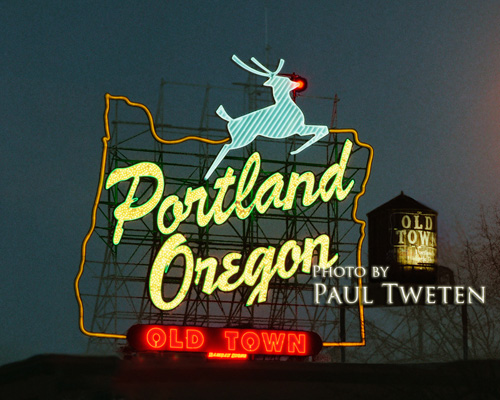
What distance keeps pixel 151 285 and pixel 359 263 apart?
5926 mm

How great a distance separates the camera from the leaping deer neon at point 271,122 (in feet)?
85.1

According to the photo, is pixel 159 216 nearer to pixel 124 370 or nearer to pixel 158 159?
pixel 124 370

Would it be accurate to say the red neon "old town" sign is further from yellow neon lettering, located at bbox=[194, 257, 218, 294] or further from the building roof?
the building roof

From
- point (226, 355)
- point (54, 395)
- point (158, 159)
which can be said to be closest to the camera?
point (54, 395)

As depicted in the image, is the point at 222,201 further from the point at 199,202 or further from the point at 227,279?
the point at 227,279

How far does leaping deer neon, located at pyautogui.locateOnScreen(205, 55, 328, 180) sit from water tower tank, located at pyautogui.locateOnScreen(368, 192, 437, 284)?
341 inches

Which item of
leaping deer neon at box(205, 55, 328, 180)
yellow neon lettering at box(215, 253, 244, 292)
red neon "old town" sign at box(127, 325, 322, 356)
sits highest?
leaping deer neon at box(205, 55, 328, 180)

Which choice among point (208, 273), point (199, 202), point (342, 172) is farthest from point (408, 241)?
point (208, 273)

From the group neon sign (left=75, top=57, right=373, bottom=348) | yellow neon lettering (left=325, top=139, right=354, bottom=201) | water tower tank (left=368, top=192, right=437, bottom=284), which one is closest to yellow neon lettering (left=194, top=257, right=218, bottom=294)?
neon sign (left=75, top=57, right=373, bottom=348)

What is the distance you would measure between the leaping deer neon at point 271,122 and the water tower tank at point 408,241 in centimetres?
866

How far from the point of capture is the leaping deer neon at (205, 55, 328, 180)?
85.1ft

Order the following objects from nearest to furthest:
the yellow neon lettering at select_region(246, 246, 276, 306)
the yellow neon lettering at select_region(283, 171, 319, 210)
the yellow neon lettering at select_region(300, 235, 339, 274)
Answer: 1. the yellow neon lettering at select_region(246, 246, 276, 306)
2. the yellow neon lettering at select_region(300, 235, 339, 274)
3. the yellow neon lettering at select_region(283, 171, 319, 210)

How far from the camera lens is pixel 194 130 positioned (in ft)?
125

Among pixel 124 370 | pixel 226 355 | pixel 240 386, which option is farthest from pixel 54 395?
pixel 226 355
